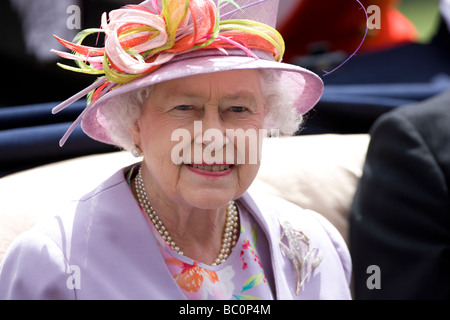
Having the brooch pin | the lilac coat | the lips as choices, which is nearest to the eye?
the lips

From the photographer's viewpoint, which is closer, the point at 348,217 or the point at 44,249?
the point at 44,249

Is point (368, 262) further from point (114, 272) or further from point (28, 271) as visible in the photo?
point (28, 271)

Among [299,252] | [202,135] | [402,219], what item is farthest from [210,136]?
[402,219]

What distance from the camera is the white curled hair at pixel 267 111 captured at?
140cm

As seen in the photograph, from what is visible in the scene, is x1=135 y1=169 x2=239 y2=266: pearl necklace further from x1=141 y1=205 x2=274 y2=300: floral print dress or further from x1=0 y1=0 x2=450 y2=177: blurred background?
x1=0 y1=0 x2=450 y2=177: blurred background

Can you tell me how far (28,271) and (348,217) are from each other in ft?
4.12

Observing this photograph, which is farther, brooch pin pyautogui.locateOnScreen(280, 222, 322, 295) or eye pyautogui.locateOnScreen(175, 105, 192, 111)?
brooch pin pyautogui.locateOnScreen(280, 222, 322, 295)

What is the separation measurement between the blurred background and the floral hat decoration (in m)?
0.24

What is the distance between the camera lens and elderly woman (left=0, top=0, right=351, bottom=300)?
4.26 ft

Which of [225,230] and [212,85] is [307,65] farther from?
[212,85]

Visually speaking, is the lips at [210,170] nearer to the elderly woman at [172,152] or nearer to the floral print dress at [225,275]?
the elderly woman at [172,152]
